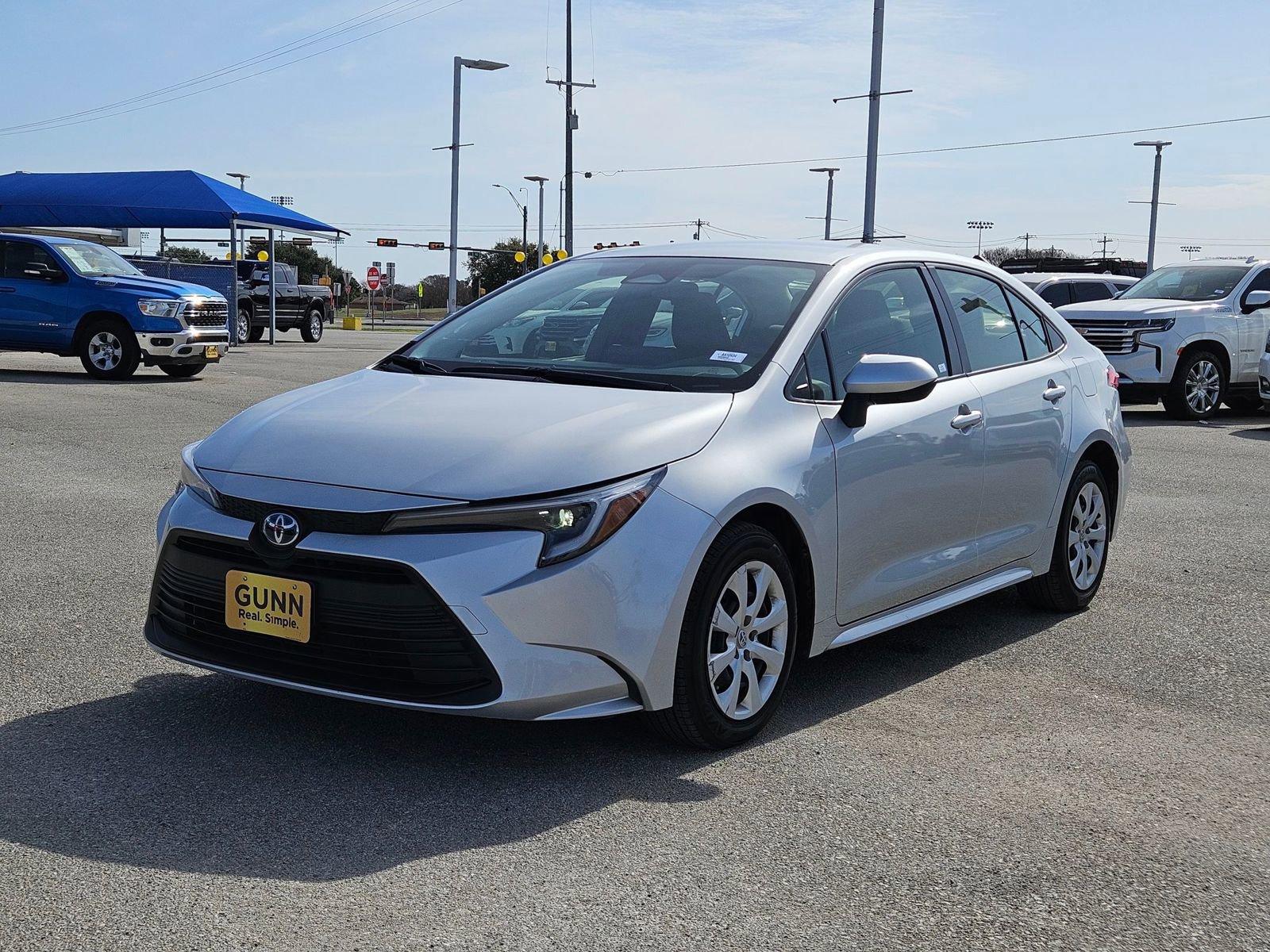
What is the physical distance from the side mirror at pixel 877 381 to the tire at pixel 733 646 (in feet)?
1.98

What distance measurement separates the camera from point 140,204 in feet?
95.3

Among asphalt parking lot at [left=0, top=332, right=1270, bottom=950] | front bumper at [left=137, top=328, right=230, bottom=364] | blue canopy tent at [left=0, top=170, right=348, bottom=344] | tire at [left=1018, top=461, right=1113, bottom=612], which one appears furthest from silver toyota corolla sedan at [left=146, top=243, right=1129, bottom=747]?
blue canopy tent at [left=0, top=170, right=348, bottom=344]

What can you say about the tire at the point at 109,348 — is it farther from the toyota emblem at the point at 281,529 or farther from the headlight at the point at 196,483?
the toyota emblem at the point at 281,529

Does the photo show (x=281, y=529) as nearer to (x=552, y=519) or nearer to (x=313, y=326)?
(x=552, y=519)

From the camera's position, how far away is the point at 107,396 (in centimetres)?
1706

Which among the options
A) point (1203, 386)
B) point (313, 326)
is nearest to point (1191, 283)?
point (1203, 386)

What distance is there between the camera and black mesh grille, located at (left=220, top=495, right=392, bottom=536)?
395 cm

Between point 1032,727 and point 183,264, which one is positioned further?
point 183,264

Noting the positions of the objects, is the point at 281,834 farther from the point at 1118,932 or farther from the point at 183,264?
the point at 183,264

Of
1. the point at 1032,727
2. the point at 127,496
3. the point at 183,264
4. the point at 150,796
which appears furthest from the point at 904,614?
the point at 183,264

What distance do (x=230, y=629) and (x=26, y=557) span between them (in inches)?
136

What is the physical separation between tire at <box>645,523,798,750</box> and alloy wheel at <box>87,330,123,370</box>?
1705cm

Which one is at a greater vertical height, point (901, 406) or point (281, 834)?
point (901, 406)

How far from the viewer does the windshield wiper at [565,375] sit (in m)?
4.70
